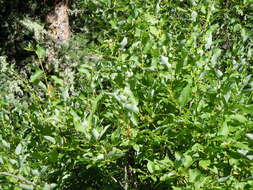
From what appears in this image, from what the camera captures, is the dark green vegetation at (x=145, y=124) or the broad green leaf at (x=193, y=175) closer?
the broad green leaf at (x=193, y=175)

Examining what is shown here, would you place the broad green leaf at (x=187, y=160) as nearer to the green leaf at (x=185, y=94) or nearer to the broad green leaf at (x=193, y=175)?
the broad green leaf at (x=193, y=175)

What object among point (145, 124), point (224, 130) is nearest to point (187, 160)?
point (224, 130)

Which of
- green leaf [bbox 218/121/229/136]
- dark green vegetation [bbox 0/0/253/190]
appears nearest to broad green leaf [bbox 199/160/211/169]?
dark green vegetation [bbox 0/0/253/190]

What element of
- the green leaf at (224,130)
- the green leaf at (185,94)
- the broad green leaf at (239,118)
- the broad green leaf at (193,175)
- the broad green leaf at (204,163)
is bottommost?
the broad green leaf at (193,175)


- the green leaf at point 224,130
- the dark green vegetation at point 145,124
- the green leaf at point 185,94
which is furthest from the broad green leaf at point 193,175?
the green leaf at point 185,94

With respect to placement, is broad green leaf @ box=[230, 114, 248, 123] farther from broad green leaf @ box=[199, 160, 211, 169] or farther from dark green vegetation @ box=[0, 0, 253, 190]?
broad green leaf @ box=[199, 160, 211, 169]

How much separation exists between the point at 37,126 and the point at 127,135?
403 millimetres

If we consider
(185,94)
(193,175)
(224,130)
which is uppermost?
(185,94)

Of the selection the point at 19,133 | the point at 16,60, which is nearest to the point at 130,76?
the point at 19,133

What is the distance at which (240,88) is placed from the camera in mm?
1395

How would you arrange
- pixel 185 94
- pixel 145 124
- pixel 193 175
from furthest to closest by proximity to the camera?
pixel 145 124
pixel 185 94
pixel 193 175

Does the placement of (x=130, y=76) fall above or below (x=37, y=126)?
above

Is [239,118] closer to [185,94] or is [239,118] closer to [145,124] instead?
[185,94]

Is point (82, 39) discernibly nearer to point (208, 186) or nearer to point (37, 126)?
point (37, 126)
